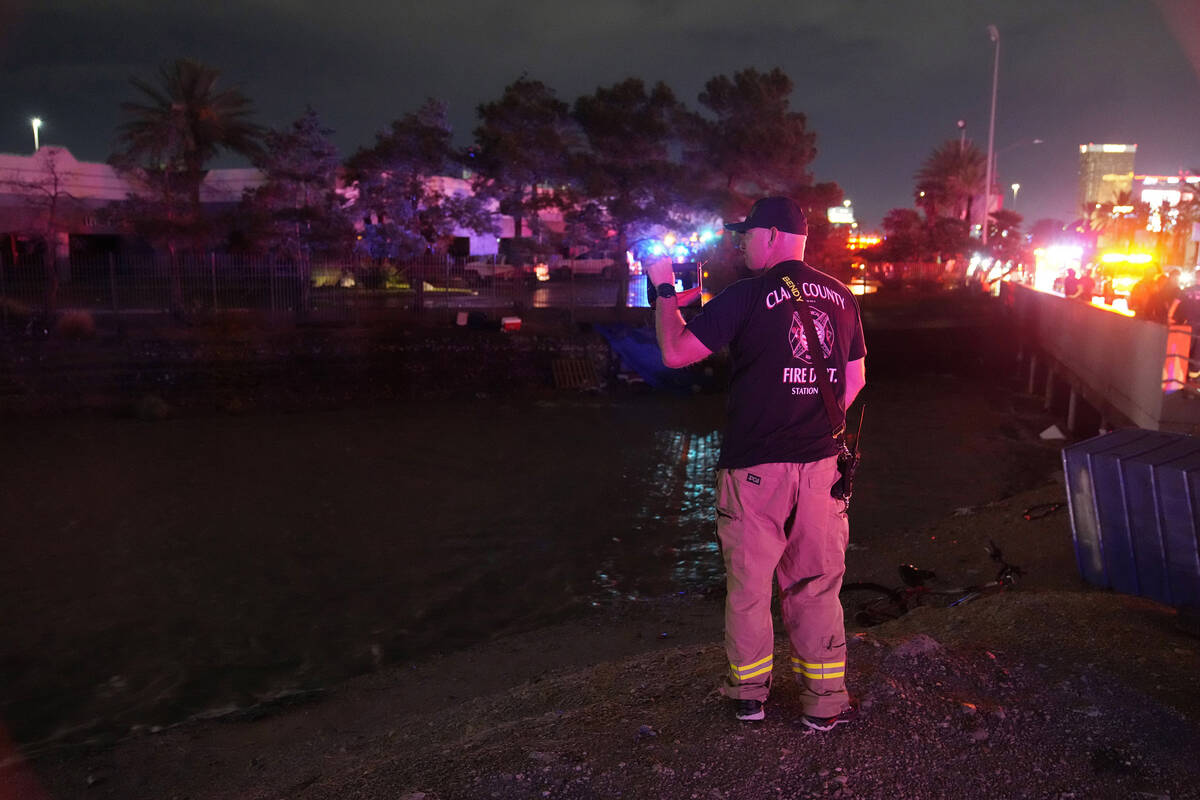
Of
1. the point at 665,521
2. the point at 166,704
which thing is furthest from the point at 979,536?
the point at 166,704

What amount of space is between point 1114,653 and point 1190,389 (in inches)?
233

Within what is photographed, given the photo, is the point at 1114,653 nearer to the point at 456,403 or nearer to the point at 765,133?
the point at 456,403

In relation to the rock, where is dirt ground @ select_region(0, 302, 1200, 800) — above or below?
below

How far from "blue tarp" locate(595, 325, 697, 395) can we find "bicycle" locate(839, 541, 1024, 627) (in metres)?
14.6

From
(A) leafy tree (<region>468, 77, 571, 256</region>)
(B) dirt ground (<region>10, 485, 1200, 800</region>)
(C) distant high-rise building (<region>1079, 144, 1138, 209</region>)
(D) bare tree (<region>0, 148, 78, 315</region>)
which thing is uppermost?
(C) distant high-rise building (<region>1079, 144, 1138, 209</region>)

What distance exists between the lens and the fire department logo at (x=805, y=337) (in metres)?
3.65

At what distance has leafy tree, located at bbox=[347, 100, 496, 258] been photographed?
95.3 ft

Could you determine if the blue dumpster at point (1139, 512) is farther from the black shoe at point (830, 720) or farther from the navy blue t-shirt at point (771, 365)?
the navy blue t-shirt at point (771, 365)

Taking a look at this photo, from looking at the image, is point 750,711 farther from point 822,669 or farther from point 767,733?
point 822,669

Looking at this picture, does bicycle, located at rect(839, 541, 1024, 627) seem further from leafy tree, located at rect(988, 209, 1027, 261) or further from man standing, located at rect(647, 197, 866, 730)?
leafy tree, located at rect(988, 209, 1027, 261)

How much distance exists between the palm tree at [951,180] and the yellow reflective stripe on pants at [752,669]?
69.0 meters

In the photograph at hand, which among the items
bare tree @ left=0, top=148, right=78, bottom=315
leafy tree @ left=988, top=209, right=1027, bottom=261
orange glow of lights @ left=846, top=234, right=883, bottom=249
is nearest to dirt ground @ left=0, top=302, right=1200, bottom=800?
bare tree @ left=0, top=148, right=78, bottom=315

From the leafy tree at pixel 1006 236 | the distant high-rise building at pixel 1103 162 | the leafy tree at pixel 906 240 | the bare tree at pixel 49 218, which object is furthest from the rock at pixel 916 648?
the distant high-rise building at pixel 1103 162

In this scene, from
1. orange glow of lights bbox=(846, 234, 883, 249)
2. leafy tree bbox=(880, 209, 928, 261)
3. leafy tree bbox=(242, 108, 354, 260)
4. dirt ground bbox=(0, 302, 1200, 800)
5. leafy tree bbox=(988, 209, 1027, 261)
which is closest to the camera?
dirt ground bbox=(0, 302, 1200, 800)
